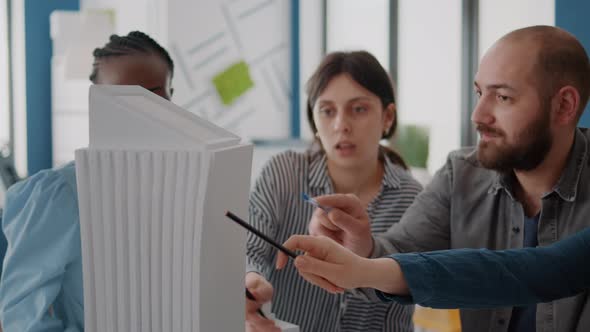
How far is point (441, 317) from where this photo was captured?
2623 millimetres

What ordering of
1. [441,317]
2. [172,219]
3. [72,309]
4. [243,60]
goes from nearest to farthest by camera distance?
[172,219]
[72,309]
[441,317]
[243,60]

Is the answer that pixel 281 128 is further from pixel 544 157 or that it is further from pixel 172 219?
pixel 172 219

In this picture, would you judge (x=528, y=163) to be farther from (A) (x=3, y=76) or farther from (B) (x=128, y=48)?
(A) (x=3, y=76)

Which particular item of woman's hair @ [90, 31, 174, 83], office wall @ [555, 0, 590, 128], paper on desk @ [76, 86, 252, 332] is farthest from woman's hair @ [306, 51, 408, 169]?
office wall @ [555, 0, 590, 128]

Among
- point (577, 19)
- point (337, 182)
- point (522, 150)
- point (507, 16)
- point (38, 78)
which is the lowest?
point (337, 182)

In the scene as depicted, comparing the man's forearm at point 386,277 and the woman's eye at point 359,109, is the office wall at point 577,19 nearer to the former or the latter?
the woman's eye at point 359,109

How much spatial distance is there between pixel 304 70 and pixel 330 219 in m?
4.25

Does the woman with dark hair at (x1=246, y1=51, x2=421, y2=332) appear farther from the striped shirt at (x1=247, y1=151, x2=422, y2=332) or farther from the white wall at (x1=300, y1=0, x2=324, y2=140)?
A: the white wall at (x1=300, y1=0, x2=324, y2=140)

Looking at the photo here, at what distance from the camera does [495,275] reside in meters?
1.10

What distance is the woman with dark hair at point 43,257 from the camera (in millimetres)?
945

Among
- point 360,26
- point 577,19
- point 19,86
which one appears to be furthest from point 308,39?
point 577,19

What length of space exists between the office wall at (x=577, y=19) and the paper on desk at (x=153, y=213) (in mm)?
2110

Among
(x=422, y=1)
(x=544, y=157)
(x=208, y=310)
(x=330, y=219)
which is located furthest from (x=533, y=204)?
(x=422, y=1)

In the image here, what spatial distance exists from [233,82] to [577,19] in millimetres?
2952
